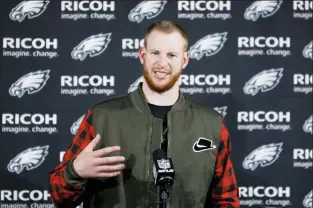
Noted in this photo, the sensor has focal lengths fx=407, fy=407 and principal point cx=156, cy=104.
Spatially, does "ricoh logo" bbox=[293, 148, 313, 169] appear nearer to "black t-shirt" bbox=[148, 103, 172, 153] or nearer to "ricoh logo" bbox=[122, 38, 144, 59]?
"ricoh logo" bbox=[122, 38, 144, 59]

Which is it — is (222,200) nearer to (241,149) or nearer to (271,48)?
(241,149)

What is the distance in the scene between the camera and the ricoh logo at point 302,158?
2.74 meters

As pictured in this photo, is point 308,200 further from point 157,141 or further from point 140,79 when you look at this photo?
point 157,141

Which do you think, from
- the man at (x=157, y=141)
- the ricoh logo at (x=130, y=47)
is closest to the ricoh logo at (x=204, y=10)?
the ricoh logo at (x=130, y=47)

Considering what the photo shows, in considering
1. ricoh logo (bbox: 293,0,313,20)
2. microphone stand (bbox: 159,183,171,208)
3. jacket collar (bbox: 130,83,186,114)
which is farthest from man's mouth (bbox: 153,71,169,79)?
ricoh logo (bbox: 293,0,313,20)

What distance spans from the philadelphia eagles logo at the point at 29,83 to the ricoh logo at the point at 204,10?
1006mm

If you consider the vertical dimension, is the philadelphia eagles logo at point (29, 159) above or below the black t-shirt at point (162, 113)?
below

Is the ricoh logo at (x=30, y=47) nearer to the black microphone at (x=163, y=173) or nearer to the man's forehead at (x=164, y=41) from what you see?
the man's forehead at (x=164, y=41)

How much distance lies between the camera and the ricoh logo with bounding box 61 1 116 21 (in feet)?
8.98

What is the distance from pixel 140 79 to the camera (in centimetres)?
272

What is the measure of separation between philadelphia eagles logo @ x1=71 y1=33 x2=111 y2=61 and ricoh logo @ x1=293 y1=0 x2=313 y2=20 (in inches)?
51.1

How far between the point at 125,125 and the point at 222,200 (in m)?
0.47

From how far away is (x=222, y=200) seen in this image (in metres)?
1.55

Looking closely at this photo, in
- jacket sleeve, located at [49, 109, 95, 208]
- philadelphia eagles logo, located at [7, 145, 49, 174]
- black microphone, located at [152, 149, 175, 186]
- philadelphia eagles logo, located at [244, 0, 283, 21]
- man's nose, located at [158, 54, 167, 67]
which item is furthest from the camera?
philadelphia eagles logo, located at [244, 0, 283, 21]
